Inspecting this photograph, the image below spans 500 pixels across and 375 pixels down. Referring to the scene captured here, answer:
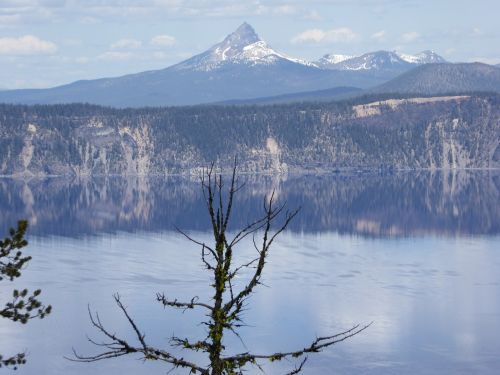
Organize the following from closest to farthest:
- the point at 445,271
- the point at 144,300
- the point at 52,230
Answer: the point at 144,300
the point at 445,271
the point at 52,230

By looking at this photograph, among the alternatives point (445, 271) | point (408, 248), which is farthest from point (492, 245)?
point (445, 271)

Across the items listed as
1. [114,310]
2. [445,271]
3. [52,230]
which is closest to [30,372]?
[114,310]

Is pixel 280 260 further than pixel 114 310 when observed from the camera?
Yes

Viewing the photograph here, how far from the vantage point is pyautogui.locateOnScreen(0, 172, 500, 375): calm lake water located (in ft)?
238

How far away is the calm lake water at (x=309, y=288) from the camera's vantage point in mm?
72562

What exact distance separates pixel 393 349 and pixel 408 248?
210ft

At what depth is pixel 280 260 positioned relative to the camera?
12338 centimetres

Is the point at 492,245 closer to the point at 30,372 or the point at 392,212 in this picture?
the point at 392,212

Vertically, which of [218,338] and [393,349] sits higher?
[218,338]

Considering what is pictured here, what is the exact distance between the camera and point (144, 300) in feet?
307

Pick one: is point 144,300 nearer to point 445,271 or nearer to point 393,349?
point 393,349

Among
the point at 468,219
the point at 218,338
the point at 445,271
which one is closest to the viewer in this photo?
the point at 218,338

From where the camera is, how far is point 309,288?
10138 centimetres

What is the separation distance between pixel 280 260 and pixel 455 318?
131ft
